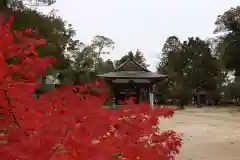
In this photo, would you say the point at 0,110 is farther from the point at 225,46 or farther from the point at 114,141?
the point at 225,46

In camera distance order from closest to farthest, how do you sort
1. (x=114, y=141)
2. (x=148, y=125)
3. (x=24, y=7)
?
(x=114, y=141) < (x=148, y=125) < (x=24, y=7)

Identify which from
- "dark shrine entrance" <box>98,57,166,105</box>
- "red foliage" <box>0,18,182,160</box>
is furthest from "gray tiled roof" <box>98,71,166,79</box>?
"red foliage" <box>0,18,182,160</box>

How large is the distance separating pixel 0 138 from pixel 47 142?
27 centimetres

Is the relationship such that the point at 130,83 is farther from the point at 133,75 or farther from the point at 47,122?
the point at 47,122

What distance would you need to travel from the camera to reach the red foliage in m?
1.81

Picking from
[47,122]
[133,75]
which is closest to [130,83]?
[133,75]

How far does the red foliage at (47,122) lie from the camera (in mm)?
1814

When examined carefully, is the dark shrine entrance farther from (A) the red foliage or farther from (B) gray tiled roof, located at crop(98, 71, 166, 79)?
(A) the red foliage

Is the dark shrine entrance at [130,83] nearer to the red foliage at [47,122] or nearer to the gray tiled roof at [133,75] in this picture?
the gray tiled roof at [133,75]

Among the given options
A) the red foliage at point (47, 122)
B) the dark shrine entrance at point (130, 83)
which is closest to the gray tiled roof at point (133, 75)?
the dark shrine entrance at point (130, 83)

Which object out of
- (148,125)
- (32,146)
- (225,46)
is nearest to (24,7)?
(148,125)

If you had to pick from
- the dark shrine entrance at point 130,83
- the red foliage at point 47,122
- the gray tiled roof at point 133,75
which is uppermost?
the gray tiled roof at point 133,75

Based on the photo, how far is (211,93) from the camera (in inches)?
1832

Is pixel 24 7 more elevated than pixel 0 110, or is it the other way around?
pixel 24 7
